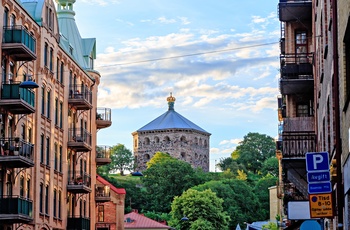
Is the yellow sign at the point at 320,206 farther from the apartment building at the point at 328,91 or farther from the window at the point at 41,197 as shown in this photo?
the window at the point at 41,197

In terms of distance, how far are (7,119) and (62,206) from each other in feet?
39.1

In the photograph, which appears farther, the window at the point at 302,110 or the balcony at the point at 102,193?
the balcony at the point at 102,193

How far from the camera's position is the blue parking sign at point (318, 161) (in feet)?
68.9

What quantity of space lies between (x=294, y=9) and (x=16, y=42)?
13.4m

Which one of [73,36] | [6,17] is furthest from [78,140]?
[6,17]

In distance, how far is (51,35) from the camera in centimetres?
5100

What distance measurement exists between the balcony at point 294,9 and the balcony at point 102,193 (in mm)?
29561

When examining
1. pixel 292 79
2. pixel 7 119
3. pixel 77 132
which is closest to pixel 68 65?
pixel 77 132

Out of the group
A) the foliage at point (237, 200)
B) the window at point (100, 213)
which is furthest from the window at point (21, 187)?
the foliage at point (237, 200)

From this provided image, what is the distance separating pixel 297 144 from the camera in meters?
31.5

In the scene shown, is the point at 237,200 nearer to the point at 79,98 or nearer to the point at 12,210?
the point at 79,98

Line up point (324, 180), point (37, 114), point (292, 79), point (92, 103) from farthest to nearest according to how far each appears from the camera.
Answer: point (92, 103) < point (37, 114) < point (292, 79) < point (324, 180)

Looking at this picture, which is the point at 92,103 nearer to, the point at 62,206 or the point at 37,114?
the point at 62,206

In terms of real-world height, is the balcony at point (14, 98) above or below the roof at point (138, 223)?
above
